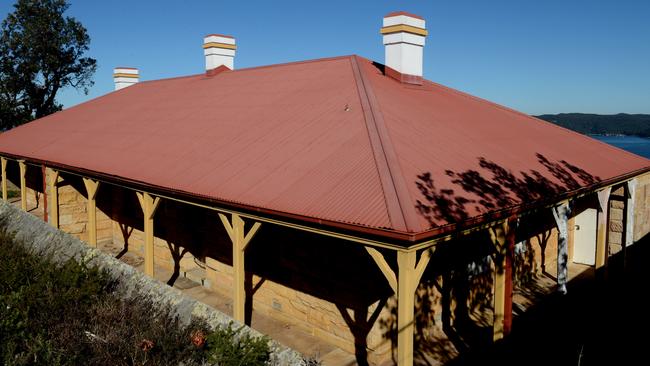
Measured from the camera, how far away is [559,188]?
8.59 meters

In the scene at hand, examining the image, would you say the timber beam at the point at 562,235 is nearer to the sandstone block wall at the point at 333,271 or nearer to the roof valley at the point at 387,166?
the sandstone block wall at the point at 333,271

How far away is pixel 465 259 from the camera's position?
955cm

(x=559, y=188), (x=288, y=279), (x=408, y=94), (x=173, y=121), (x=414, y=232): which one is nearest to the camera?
(x=414, y=232)

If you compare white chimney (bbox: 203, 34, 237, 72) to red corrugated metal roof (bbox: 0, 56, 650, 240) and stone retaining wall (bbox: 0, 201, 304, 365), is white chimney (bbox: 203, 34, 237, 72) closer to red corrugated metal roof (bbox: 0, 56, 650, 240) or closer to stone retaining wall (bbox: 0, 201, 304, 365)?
red corrugated metal roof (bbox: 0, 56, 650, 240)

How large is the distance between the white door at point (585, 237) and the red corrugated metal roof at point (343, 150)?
1905mm

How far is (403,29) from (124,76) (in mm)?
15307

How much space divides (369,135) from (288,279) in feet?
10.3

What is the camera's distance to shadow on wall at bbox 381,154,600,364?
667 centimetres

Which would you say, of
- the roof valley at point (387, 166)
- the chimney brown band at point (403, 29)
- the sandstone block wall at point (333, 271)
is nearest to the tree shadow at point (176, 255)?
the sandstone block wall at point (333, 271)

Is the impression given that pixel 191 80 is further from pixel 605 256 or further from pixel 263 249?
pixel 605 256

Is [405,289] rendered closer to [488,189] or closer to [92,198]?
[488,189]

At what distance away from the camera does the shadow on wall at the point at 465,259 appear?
6.67 metres

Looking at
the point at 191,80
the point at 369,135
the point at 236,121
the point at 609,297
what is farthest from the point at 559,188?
the point at 191,80

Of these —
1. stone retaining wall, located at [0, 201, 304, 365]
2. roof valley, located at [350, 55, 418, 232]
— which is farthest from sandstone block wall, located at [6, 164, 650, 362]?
stone retaining wall, located at [0, 201, 304, 365]
